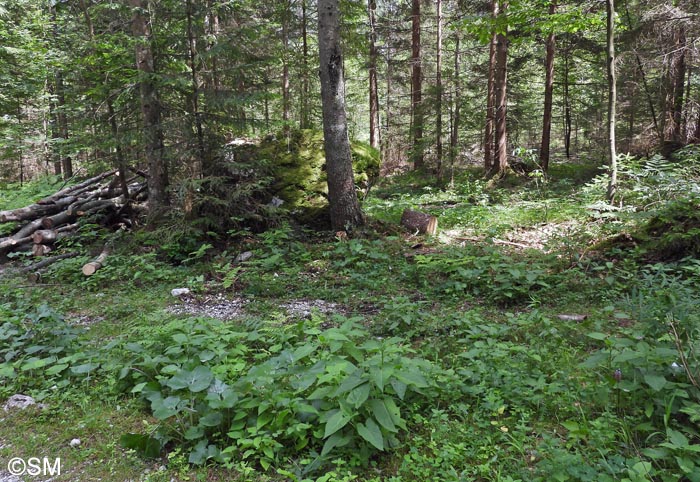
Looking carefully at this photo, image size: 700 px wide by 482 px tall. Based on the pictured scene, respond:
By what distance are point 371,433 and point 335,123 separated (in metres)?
6.73

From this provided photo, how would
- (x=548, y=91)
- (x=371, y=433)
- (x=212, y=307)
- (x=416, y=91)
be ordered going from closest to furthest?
(x=371, y=433)
(x=212, y=307)
(x=548, y=91)
(x=416, y=91)

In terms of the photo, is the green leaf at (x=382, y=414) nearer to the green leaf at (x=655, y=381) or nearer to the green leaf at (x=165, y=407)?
the green leaf at (x=165, y=407)

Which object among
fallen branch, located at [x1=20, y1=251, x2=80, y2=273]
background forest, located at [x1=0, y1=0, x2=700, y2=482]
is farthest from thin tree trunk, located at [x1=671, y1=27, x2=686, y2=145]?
fallen branch, located at [x1=20, y1=251, x2=80, y2=273]

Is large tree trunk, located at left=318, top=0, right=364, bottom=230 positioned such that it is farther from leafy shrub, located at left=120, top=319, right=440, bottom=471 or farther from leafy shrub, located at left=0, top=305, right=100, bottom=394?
leafy shrub, located at left=120, top=319, right=440, bottom=471

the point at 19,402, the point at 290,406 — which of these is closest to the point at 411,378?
the point at 290,406

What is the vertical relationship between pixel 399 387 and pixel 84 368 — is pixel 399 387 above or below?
above

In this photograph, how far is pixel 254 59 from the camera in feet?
27.3

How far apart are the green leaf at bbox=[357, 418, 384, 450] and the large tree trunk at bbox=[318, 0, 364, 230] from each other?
20.1ft

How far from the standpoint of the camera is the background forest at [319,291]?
2535mm

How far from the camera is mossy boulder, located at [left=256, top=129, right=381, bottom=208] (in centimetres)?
924

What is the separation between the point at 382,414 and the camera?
2475 mm

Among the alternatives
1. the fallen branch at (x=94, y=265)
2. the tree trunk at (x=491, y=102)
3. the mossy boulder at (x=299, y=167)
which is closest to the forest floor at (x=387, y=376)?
the fallen branch at (x=94, y=265)

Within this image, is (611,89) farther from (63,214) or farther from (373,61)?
(373,61)

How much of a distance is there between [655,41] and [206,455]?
16.7 m
